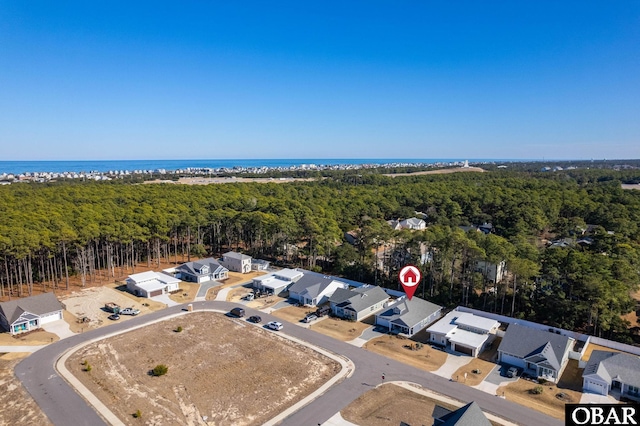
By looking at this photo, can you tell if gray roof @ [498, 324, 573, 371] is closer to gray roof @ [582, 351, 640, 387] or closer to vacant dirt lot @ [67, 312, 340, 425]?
gray roof @ [582, 351, 640, 387]

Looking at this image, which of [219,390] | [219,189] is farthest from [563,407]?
[219,189]

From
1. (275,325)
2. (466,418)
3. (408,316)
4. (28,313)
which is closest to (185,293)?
(28,313)

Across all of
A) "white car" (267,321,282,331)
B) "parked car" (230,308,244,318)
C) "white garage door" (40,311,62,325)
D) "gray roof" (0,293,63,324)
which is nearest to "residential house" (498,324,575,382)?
"white car" (267,321,282,331)

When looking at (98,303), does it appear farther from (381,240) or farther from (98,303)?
(381,240)

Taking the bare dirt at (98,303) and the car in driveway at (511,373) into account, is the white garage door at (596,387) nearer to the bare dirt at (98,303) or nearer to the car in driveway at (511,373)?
the car in driveway at (511,373)

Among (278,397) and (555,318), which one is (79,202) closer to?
(278,397)

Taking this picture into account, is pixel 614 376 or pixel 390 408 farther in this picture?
pixel 614 376
